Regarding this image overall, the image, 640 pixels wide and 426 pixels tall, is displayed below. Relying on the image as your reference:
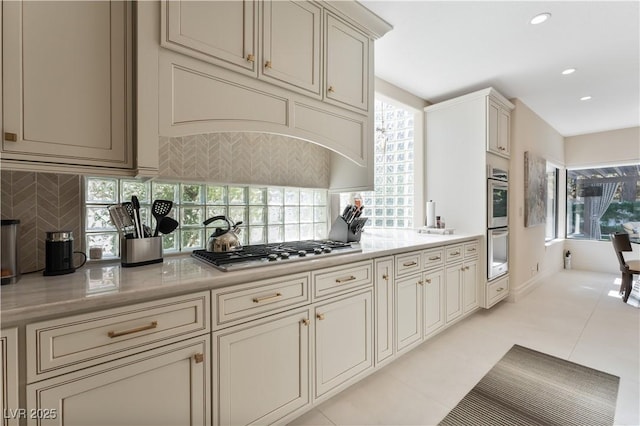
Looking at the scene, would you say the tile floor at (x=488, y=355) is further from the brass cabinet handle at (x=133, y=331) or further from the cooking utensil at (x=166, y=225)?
the cooking utensil at (x=166, y=225)

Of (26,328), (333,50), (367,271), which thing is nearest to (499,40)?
(333,50)

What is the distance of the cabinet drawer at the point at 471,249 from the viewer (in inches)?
114

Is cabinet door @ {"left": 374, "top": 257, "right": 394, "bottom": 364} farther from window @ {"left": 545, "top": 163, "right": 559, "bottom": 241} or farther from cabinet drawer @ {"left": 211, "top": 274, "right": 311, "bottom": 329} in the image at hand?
window @ {"left": 545, "top": 163, "right": 559, "bottom": 241}

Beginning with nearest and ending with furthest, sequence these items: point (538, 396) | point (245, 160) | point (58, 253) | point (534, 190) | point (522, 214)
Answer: point (58, 253), point (538, 396), point (245, 160), point (522, 214), point (534, 190)

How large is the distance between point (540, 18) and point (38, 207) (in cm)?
335

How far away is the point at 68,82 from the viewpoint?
3.66 ft

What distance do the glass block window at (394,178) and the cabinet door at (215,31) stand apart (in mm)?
2329

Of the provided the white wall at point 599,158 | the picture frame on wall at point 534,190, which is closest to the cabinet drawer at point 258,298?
the picture frame on wall at point 534,190

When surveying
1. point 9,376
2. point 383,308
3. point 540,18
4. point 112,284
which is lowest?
point 383,308

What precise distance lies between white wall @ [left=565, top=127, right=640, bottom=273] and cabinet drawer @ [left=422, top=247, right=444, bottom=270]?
197 inches

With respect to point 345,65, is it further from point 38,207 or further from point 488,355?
point 488,355

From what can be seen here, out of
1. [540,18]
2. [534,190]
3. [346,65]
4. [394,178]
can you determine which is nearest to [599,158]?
[534,190]

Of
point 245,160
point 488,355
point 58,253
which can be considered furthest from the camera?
point 488,355

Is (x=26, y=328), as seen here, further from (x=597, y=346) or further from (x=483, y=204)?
(x=597, y=346)
